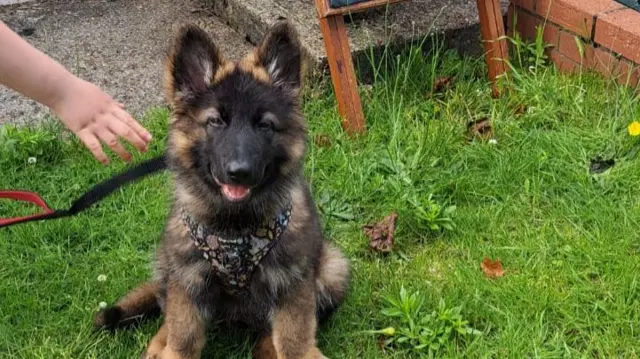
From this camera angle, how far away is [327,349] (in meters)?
3.38

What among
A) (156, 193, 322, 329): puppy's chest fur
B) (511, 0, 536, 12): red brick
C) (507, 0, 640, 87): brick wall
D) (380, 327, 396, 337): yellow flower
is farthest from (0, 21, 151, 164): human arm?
(511, 0, 536, 12): red brick

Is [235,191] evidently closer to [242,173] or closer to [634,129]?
[242,173]

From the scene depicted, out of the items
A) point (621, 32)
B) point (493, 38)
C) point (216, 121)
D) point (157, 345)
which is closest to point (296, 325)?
point (157, 345)

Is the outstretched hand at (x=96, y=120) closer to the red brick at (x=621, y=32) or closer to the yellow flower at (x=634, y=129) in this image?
the yellow flower at (x=634, y=129)

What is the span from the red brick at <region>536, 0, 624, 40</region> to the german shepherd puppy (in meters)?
2.38

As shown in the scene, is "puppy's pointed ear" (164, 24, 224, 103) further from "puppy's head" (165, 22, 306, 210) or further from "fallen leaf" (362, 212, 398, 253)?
"fallen leaf" (362, 212, 398, 253)

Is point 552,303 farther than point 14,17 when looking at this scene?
No

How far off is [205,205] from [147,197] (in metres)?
1.35

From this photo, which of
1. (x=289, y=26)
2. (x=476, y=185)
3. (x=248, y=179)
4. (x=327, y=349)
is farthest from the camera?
(x=476, y=185)

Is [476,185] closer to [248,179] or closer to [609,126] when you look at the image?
[609,126]

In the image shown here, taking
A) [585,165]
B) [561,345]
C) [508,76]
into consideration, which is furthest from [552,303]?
[508,76]

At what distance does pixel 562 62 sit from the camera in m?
5.04

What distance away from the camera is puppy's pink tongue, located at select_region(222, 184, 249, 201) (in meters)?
2.75

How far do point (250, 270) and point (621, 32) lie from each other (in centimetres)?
275
